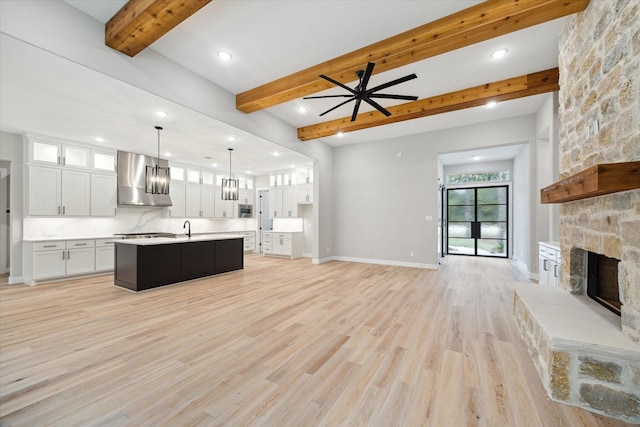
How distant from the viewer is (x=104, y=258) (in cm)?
566

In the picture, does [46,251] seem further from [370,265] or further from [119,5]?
[370,265]

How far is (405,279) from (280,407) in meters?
3.92

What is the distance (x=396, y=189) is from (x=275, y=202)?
426 centimetres

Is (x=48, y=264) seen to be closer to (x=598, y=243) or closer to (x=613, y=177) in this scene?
(x=613, y=177)

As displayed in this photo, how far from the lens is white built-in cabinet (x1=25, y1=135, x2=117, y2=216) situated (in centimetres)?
500

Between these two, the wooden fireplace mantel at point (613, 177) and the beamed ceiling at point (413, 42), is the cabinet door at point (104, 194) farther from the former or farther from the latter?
the wooden fireplace mantel at point (613, 177)

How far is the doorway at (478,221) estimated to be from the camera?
26.7ft

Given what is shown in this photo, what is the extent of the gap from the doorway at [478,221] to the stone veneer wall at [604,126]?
620 cm

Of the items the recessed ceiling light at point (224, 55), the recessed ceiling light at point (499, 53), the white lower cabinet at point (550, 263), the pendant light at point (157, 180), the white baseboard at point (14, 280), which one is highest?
the recessed ceiling light at point (499, 53)

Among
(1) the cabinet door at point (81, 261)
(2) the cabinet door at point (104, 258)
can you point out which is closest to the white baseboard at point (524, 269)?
(2) the cabinet door at point (104, 258)

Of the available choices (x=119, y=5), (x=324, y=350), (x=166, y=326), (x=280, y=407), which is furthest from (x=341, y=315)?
(x=119, y=5)

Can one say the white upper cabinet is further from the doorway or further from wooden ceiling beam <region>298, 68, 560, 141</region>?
the doorway

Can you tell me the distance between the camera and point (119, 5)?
2551mm

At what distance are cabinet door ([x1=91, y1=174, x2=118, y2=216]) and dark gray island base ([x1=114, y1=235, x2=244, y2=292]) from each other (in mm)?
1989
